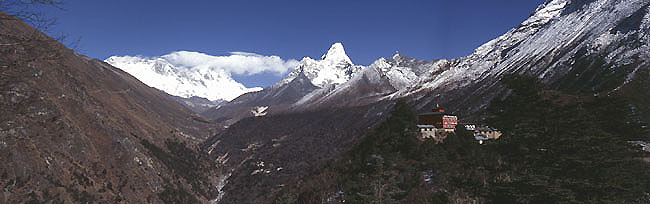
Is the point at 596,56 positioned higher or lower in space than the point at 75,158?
higher

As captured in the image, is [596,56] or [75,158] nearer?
[75,158]

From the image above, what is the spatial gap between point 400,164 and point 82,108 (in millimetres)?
116599

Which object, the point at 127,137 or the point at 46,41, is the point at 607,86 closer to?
the point at 46,41

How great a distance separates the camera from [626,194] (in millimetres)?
19781

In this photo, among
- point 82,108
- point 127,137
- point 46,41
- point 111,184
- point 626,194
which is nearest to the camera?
point 46,41

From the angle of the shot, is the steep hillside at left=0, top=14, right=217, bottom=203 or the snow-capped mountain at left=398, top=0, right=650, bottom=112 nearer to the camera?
the steep hillside at left=0, top=14, right=217, bottom=203

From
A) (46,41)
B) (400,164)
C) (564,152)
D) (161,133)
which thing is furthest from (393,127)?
(161,133)

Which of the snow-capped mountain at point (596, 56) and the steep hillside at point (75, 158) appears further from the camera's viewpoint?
the snow-capped mountain at point (596, 56)

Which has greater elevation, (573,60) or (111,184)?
(573,60)

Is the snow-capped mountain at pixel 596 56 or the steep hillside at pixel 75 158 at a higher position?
the snow-capped mountain at pixel 596 56

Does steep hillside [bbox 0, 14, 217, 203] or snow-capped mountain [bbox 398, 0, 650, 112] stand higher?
snow-capped mountain [bbox 398, 0, 650, 112]

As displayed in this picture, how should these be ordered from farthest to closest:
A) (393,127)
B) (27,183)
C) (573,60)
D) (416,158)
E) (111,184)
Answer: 1. (573,60)
2. (111,184)
3. (27,183)
4. (393,127)
5. (416,158)

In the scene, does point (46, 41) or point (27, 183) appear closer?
point (46, 41)

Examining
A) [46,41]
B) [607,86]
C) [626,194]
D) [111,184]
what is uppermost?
[607,86]
